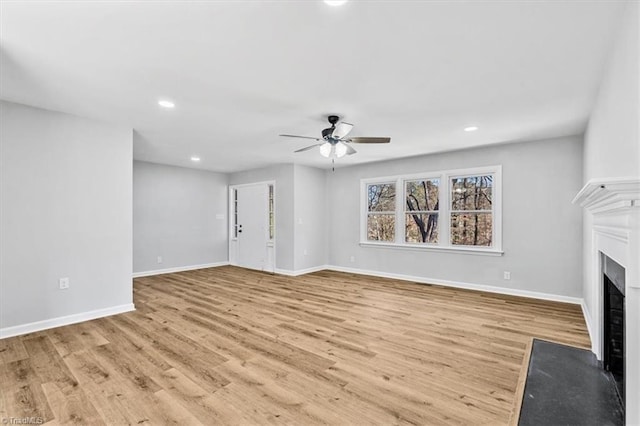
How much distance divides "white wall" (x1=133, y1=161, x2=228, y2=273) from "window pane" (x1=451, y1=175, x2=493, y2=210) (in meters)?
5.46

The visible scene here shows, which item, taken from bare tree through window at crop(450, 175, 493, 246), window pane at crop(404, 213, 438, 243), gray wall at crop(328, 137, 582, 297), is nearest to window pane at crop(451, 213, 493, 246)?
bare tree through window at crop(450, 175, 493, 246)

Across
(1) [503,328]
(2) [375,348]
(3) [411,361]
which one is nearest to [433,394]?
(3) [411,361]

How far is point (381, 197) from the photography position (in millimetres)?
6473

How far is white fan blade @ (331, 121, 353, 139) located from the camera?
3.37m

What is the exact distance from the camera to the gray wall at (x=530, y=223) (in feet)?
14.3

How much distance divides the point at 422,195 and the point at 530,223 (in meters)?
1.79

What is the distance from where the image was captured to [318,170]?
7145 millimetres

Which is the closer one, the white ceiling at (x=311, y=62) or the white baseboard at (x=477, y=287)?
the white ceiling at (x=311, y=62)

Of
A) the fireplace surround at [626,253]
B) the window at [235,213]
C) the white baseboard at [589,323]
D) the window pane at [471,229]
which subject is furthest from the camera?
the window at [235,213]

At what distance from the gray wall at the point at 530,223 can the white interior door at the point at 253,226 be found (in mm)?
3284

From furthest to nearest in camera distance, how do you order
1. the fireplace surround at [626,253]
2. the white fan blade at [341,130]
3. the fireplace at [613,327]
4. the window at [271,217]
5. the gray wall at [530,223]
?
the window at [271,217], the gray wall at [530,223], the white fan blade at [341,130], the fireplace at [613,327], the fireplace surround at [626,253]

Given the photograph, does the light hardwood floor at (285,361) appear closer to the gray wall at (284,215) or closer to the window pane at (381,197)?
the gray wall at (284,215)

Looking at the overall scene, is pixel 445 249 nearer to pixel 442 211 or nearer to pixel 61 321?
pixel 442 211

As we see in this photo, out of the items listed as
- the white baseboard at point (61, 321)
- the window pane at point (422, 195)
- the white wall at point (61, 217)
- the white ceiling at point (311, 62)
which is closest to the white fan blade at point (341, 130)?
the white ceiling at point (311, 62)
